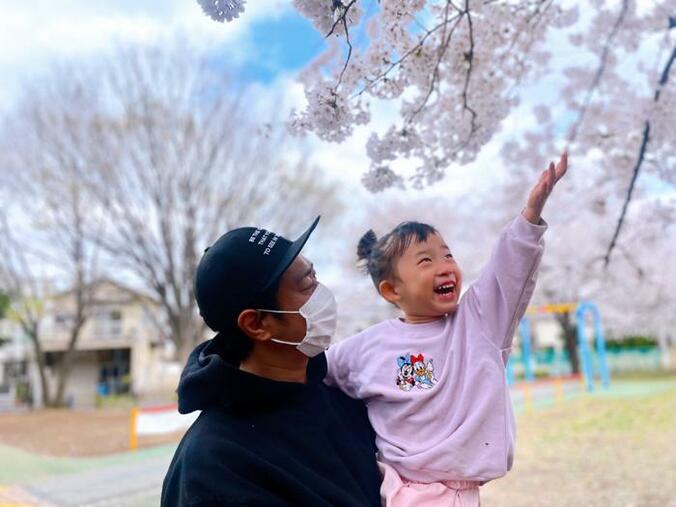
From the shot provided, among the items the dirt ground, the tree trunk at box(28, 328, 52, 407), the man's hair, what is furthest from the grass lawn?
the tree trunk at box(28, 328, 52, 407)

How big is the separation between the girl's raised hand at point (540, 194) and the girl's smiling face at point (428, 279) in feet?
0.90

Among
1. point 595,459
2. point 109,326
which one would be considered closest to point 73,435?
point 595,459

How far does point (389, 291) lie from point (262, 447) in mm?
605

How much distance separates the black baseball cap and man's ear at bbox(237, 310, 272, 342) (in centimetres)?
2

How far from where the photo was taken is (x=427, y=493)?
146 centimetres

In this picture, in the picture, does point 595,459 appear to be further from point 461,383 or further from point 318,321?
point 318,321

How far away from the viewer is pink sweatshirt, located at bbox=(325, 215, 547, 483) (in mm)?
1443

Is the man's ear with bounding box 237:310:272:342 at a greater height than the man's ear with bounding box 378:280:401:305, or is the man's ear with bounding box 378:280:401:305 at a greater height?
the man's ear with bounding box 378:280:401:305

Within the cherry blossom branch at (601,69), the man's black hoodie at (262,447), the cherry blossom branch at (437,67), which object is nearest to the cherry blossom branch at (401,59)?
the cherry blossom branch at (437,67)

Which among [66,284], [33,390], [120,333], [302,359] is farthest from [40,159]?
[120,333]

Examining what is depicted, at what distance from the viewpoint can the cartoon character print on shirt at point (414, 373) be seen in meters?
1.57

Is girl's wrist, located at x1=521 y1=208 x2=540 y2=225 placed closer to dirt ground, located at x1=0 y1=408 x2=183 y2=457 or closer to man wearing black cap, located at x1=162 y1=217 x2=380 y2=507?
man wearing black cap, located at x1=162 y1=217 x2=380 y2=507

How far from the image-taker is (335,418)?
60.6 inches

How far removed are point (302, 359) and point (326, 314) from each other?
0.14m
